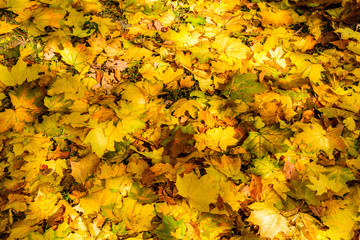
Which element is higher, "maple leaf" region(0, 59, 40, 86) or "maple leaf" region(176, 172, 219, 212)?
"maple leaf" region(0, 59, 40, 86)

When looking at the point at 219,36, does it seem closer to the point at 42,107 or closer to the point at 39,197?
the point at 42,107

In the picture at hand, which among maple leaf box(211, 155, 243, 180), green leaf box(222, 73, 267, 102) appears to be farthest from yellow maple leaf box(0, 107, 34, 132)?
green leaf box(222, 73, 267, 102)

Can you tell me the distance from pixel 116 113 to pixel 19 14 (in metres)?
1.37

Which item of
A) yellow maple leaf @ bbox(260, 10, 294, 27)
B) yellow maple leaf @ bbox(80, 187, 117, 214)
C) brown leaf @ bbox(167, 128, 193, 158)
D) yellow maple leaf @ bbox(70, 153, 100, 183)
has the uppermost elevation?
yellow maple leaf @ bbox(260, 10, 294, 27)

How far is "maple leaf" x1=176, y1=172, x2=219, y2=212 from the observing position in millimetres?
1460

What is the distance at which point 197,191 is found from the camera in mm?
1486

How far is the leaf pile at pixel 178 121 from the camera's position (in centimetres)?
149

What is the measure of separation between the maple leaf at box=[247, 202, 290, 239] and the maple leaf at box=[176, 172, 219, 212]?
261mm

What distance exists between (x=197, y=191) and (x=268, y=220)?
458mm

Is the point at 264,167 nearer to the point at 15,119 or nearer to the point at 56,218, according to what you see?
the point at 56,218

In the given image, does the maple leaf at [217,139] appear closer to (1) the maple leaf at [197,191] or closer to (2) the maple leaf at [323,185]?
(1) the maple leaf at [197,191]

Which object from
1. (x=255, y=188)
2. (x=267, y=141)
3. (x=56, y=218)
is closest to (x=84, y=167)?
(x=56, y=218)

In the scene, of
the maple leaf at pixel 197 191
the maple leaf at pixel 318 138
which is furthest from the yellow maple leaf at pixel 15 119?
the maple leaf at pixel 318 138

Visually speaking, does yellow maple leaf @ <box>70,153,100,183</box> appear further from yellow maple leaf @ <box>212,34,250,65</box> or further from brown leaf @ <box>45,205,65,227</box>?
yellow maple leaf @ <box>212,34,250,65</box>
